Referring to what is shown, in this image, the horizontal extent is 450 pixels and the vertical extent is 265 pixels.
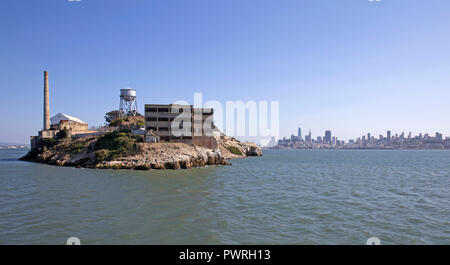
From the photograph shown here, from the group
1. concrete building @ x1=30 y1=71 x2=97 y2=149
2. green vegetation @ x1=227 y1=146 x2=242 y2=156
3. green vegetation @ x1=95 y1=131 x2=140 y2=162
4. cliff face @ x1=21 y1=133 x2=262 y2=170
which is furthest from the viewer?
green vegetation @ x1=227 y1=146 x2=242 y2=156

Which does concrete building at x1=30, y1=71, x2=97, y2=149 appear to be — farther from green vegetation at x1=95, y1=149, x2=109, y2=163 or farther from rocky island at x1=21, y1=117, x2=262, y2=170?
green vegetation at x1=95, y1=149, x2=109, y2=163

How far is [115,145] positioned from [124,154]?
589 centimetres

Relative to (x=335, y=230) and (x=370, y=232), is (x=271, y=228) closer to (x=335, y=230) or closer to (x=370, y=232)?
(x=335, y=230)

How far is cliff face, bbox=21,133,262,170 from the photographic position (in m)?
56.2

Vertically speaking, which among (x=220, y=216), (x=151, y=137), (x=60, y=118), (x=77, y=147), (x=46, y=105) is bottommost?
(x=220, y=216)

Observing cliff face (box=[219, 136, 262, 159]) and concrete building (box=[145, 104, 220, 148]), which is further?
Result: cliff face (box=[219, 136, 262, 159])

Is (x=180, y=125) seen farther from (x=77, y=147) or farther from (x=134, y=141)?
(x=77, y=147)

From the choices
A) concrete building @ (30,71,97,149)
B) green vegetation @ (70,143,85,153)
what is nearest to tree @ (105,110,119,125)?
concrete building @ (30,71,97,149)

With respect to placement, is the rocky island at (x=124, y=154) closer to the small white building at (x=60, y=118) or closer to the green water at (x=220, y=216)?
the small white building at (x=60, y=118)

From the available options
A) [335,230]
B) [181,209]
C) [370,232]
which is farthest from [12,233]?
[370,232]

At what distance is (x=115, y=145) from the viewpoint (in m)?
62.8

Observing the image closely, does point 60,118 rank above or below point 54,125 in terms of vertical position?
above

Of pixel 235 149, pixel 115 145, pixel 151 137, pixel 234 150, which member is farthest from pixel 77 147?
pixel 235 149
